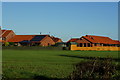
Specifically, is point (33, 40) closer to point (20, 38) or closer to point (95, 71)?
point (20, 38)

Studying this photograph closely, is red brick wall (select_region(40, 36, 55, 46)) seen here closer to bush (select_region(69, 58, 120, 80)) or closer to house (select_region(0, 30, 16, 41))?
house (select_region(0, 30, 16, 41))

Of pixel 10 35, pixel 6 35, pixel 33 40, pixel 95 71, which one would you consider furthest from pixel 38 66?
pixel 10 35

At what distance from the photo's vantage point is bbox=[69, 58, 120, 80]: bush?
8.15 m

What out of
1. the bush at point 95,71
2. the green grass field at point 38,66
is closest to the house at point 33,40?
the green grass field at point 38,66

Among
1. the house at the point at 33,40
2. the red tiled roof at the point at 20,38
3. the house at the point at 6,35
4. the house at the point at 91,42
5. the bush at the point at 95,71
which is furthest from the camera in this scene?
the red tiled roof at the point at 20,38

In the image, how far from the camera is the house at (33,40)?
267 ft

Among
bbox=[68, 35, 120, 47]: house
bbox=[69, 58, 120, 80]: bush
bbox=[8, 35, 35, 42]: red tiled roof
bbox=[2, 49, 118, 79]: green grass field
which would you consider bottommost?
bbox=[2, 49, 118, 79]: green grass field

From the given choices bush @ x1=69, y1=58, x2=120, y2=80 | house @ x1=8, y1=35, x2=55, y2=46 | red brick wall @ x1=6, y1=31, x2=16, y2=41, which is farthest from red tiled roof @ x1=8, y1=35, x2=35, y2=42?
bush @ x1=69, y1=58, x2=120, y2=80

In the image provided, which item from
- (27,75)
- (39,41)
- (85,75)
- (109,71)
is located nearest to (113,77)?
(109,71)

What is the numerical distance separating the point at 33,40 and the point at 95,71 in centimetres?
7483

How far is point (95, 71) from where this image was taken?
897 cm

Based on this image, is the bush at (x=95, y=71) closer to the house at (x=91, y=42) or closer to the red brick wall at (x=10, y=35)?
the house at (x=91, y=42)

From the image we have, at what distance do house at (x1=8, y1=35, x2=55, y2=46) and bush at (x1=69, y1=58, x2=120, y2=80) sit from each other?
235 feet

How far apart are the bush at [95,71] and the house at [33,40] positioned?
71770 mm
